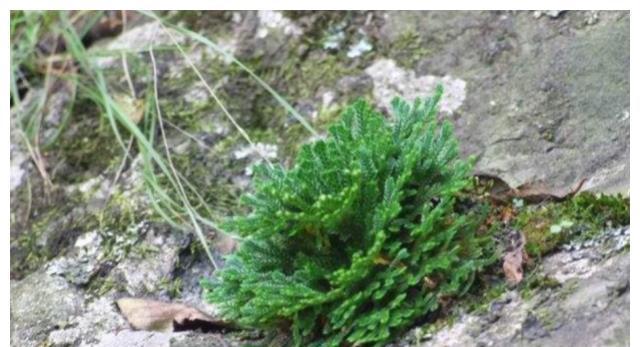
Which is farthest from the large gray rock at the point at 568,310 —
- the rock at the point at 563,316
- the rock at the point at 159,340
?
the rock at the point at 159,340

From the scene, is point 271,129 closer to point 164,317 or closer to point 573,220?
point 164,317

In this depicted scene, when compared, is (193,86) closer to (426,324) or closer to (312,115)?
(312,115)

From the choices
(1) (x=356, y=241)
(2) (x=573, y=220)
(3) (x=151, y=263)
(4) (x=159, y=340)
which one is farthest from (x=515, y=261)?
(3) (x=151, y=263)

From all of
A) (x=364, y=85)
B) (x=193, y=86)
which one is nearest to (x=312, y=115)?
(x=364, y=85)

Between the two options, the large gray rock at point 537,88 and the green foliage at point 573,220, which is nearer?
the green foliage at point 573,220

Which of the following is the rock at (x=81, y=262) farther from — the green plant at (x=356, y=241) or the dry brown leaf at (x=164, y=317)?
the green plant at (x=356, y=241)

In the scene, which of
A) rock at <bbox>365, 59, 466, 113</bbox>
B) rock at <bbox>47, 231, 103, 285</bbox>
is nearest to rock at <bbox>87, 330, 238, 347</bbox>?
rock at <bbox>47, 231, 103, 285</bbox>
